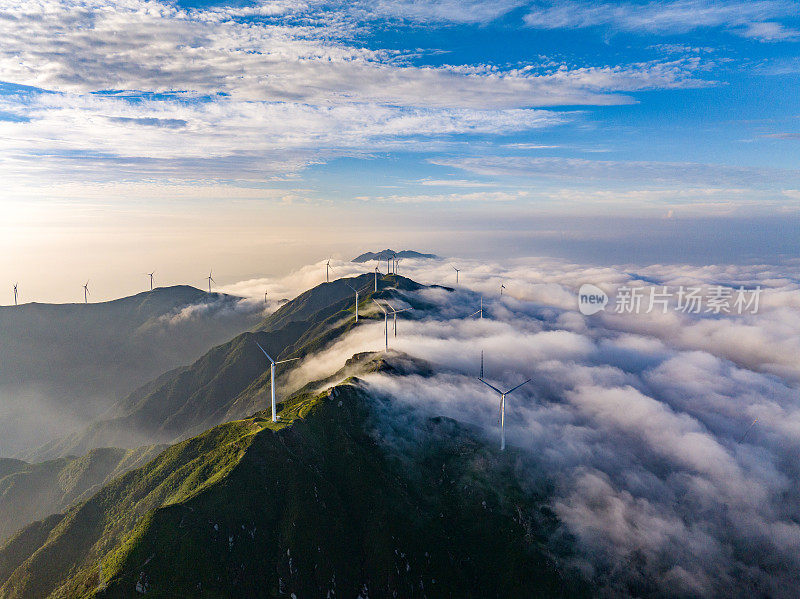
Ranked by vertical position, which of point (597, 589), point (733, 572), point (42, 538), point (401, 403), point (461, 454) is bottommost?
point (733, 572)

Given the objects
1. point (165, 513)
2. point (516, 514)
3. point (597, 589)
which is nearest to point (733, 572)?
point (597, 589)

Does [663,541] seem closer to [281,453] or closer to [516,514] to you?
Result: [516,514]

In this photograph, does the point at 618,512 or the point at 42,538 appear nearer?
the point at 42,538

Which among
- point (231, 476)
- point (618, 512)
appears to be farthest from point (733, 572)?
point (231, 476)

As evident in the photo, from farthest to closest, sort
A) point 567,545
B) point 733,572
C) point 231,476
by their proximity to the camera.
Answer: point 733,572 → point 567,545 → point 231,476

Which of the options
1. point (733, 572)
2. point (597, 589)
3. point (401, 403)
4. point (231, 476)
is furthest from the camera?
point (401, 403)

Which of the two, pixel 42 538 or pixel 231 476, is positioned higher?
pixel 231 476
